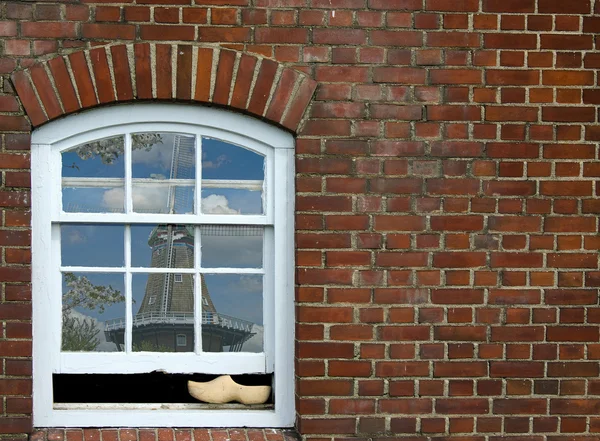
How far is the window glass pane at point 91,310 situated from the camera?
3.54 m

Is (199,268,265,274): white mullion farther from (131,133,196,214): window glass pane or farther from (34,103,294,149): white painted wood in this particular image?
(34,103,294,149): white painted wood

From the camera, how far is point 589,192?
3498mm

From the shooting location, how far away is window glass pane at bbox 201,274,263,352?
3.57 m

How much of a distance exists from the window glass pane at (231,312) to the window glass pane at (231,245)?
0.07 metres

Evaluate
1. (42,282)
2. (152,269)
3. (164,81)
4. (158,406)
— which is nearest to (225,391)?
(158,406)

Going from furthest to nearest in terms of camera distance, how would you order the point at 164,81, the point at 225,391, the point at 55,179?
the point at 225,391 < the point at 55,179 < the point at 164,81

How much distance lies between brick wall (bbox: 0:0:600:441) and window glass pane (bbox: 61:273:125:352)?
23cm

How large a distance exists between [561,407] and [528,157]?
1.28 metres

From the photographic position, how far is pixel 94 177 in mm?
3520

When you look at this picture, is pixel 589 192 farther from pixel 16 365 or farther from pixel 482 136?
pixel 16 365

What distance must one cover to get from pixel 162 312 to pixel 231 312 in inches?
→ 13.9

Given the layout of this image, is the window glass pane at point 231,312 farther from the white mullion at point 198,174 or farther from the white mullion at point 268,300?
the white mullion at point 198,174

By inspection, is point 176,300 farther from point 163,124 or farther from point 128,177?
point 163,124

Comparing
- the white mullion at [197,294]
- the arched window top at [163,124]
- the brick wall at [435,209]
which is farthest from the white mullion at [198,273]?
the brick wall at [435,209]
